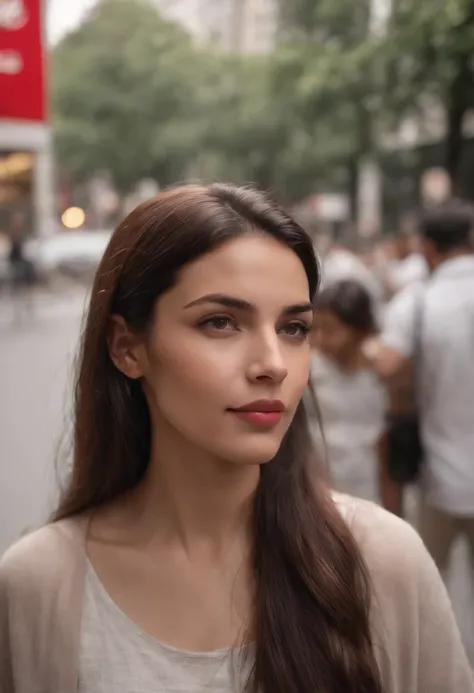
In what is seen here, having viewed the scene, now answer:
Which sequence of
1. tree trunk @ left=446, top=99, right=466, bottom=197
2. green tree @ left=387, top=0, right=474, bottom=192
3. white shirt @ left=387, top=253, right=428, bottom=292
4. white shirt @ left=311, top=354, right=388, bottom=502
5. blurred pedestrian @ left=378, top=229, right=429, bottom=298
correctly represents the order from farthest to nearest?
1. tree trunk @ left=446, top=99, right=466, bottom=197
2. blurred pedestrian @ left=378, top=229, right=429, bottom=298
3. white shirt @ left=387, top=253, right=428, bottom=292
4. green tree @ left=387, top=0, right=474, bottom=192
5. white shirt @ left=311, top=354, right=388, bottom=502

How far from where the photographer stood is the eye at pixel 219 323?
4.41 ft

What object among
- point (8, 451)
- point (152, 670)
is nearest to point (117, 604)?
point (152, 670)

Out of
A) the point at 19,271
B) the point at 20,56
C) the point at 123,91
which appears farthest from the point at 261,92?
the point at 123,91

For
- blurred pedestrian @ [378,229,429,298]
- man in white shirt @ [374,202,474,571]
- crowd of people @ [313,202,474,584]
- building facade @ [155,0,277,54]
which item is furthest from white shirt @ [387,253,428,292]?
building facade @ [155,0,277,54]

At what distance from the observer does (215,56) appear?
2855cm

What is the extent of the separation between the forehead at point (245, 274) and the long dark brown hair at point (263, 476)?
0.05ft

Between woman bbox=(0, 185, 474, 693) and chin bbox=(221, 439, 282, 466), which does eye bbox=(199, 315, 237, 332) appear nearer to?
woman bbox=(0, 185, 474, 693)

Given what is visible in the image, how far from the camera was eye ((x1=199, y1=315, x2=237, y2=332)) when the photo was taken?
134cm

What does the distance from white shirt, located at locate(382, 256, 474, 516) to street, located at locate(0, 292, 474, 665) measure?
46 cm

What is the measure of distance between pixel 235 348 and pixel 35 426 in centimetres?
772

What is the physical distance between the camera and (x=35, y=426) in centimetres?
885

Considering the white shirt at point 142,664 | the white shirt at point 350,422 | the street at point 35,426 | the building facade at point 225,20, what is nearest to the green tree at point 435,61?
the street at point 35,426

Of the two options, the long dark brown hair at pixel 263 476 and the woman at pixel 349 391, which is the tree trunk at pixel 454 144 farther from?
the long dark brown hair at pixel 263 476

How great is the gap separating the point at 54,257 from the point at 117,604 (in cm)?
2158
